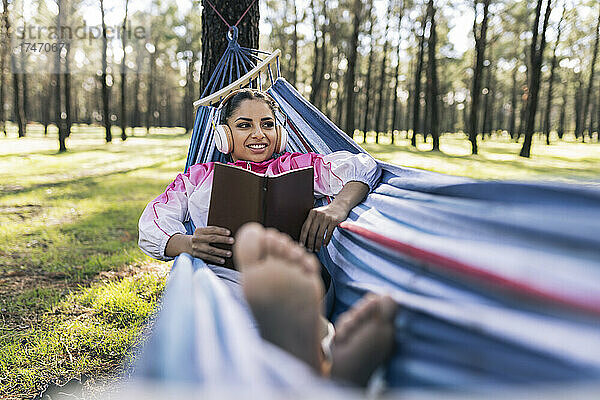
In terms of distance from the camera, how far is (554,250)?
85 cm

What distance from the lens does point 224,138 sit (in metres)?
1.96

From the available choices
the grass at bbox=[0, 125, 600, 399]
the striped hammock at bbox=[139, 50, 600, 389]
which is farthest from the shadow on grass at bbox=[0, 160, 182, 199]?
the striped hammock at bbox=[139, 50, 600, 389]

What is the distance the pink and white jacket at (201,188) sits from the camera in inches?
66.1

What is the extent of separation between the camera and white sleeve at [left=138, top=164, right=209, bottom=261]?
166cm

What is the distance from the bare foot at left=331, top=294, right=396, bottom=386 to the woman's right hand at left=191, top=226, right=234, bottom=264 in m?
0.75

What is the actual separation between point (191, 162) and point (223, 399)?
1883mm

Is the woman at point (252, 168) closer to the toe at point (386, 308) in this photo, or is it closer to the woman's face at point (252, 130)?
the woman's face at point (252, 130)

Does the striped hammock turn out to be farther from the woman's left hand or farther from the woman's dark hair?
the woman's dark hair

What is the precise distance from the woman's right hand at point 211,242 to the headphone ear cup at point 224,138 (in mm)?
538

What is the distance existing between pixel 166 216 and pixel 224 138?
0.42 m

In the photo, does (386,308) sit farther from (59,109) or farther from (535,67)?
(535,67)

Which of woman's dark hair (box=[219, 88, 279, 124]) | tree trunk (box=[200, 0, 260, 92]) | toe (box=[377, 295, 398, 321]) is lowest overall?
toe (box=[377, 295, 398, 321])

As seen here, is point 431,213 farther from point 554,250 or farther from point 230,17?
point 230,17

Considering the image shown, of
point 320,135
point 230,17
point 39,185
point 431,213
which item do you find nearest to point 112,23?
point 39,185
